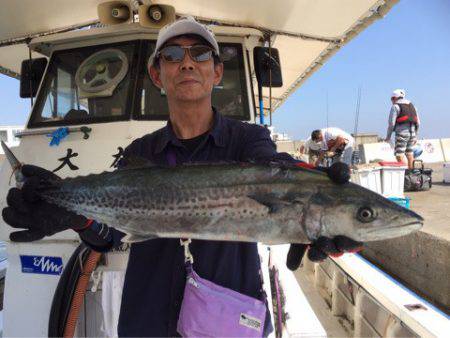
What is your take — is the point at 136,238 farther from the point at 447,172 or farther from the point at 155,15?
the point at 447,172

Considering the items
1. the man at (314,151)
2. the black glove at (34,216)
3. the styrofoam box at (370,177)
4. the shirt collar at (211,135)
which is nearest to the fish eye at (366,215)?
the shirt collar at (211,135)

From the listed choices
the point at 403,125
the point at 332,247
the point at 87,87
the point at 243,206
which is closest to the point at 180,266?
the point at 243,206

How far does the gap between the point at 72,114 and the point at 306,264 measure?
4.44 m

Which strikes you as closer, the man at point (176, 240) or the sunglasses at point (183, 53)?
the man at point (176, 240)

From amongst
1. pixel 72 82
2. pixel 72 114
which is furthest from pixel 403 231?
pixel 72 82

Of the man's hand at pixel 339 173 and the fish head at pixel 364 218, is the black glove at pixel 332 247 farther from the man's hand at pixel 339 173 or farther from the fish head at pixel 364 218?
the man's hand at pixel 339 173

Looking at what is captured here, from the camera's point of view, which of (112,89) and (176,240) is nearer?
(176,240)

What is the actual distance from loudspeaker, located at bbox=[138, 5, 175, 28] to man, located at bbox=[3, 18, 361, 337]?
67.5 inches

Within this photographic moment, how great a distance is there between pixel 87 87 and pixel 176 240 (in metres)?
2.71

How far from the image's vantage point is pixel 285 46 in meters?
5.29

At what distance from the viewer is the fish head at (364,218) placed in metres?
1.66

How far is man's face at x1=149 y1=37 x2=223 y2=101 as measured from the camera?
210cm

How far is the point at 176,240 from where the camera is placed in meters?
2.04

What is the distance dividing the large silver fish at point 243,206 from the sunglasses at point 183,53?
71cm
